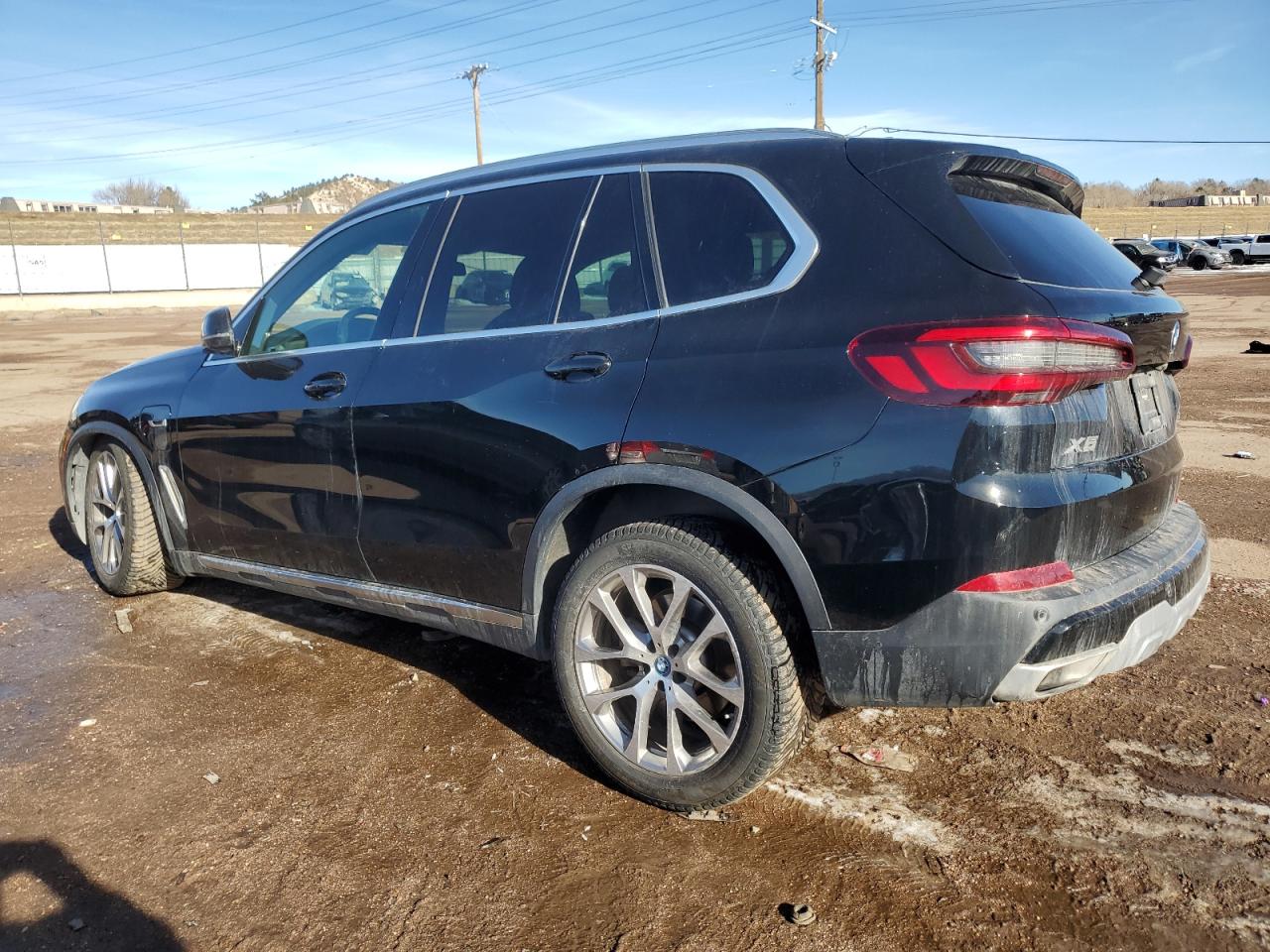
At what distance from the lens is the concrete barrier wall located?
3744cm

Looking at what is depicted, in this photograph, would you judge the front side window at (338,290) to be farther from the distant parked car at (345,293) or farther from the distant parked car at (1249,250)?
the distant parked car at (1249,250)

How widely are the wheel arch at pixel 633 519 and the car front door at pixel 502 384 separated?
63 mm

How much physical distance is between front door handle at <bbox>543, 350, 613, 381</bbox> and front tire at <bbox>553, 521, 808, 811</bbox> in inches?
19.5

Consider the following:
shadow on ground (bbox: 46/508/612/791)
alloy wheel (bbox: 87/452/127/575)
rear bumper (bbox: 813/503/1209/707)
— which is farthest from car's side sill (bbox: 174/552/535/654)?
rear bumper (bbox: 813/503/1209/707)

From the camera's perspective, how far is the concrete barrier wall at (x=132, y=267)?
37438mm

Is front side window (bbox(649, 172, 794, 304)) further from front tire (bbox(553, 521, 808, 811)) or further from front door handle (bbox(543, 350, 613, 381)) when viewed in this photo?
front tire (bbox(553, 521, 808, 811))

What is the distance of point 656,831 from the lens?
9.25ft

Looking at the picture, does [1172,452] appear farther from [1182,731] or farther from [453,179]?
[453,179]

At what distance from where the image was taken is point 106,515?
195 inches

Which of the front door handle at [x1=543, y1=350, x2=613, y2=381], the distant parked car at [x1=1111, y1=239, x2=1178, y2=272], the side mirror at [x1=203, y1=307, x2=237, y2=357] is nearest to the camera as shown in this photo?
the front door handle at [x1=543, y1=350, x2=613, y2=381]

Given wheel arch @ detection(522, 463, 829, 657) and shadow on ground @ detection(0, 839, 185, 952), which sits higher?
wheel arch @ detection(522, 463, 829, 657)

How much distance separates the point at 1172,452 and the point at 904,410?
1165 mm

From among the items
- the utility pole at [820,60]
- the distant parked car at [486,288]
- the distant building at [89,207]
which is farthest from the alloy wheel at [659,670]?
the distant building at [89,207]

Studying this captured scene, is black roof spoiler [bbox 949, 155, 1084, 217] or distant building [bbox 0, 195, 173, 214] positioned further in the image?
distant building [bbox 0, 195, 173, 214]
